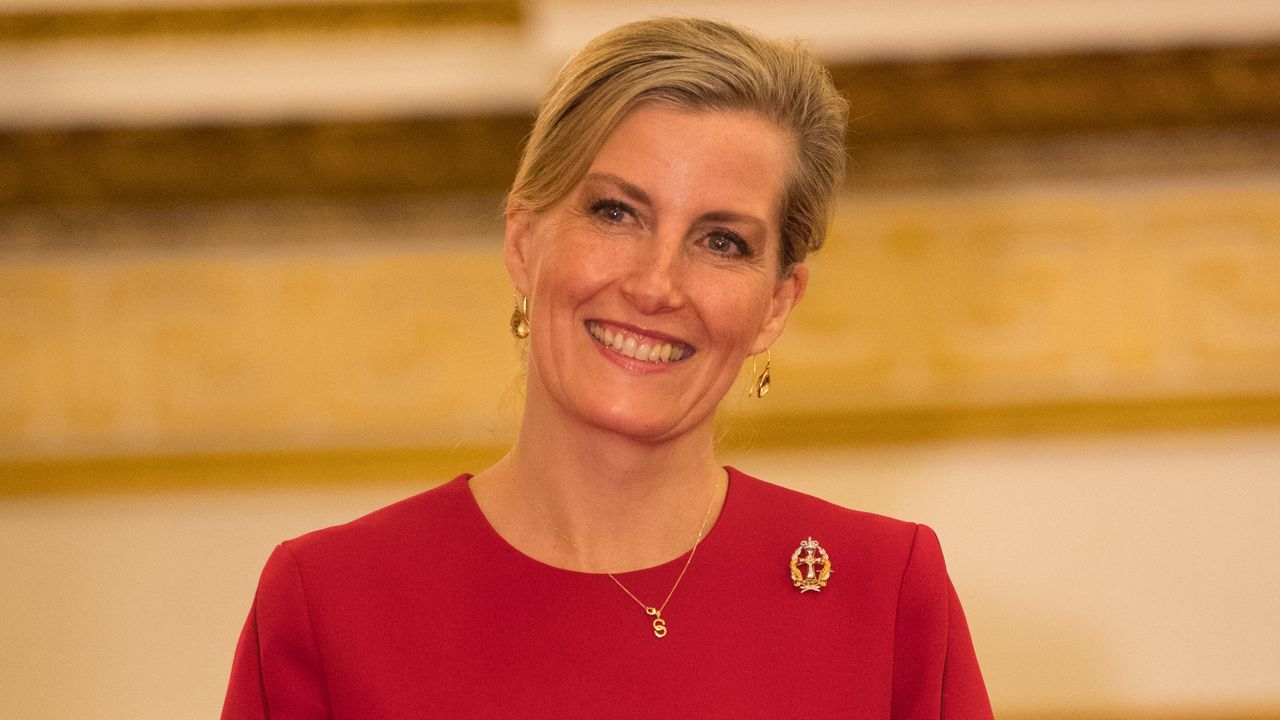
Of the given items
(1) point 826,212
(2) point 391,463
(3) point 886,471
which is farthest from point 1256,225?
(2) point 391,463

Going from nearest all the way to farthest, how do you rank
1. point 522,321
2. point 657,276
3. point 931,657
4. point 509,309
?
point 657,276
point 931,657
point 522,321
point 509,309

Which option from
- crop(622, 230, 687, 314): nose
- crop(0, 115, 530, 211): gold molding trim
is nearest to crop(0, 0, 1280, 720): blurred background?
crop(0, 115, 530, 211): gold molding trim

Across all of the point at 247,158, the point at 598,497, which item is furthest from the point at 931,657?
the point at 247,158

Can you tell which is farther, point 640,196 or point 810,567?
point 810,567

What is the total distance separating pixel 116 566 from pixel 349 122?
88 centimetres

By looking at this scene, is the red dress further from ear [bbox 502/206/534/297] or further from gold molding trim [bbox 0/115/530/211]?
gold molding trim [bbox 0/115/530/211]

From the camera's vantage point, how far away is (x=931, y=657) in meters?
1.76

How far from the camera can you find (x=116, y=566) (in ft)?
9.39

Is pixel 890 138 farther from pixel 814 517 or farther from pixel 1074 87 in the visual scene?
pixel 814 517

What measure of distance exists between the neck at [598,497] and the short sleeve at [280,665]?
235mm

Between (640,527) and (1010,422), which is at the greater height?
(1010,422)

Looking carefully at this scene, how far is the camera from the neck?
5.77 ft

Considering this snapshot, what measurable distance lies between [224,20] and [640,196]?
5.02 feet

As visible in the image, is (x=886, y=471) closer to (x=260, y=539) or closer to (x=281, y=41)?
(x=260, y=539)
